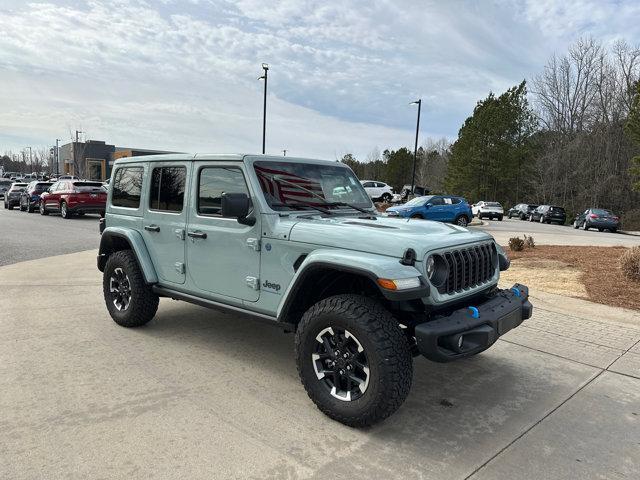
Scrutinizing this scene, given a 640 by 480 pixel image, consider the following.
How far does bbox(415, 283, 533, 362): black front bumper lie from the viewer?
2957 mm

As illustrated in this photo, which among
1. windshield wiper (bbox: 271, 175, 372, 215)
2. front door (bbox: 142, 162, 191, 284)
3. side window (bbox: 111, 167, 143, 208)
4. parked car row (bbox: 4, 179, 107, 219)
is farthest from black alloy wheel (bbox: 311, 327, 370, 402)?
parked car row (bbox: 4, 179, 107, 219)

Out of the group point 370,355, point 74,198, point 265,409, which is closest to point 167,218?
point 265,409

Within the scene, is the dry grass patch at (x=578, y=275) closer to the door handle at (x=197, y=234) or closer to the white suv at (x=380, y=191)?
the door handle at (x=197, y=234)

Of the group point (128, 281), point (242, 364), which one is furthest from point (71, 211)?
point (242, 364)

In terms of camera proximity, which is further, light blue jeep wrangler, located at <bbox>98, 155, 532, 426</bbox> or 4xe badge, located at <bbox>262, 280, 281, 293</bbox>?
4xe badge, located at <bbox>262, 280, 281, 293</bbox>

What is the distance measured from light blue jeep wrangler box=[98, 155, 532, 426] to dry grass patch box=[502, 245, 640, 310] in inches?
164

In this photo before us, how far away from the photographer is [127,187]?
17.2 feet

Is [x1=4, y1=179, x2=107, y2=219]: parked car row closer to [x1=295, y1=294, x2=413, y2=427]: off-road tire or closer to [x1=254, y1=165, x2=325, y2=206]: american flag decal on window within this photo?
[x1=254, y1=165, x2=325, y2=206]: american flag decal on window

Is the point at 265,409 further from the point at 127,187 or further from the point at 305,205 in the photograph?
the point at 127,187

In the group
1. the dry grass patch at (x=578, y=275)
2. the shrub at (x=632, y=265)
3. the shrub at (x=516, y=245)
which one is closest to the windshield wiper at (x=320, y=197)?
the dry grass patch at (x=578, y=275)

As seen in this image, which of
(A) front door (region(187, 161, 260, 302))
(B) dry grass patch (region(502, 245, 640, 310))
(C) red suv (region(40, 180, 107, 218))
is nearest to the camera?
(A) front door (region(187, 161, 260, 302))

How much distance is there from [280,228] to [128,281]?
223 centimetres

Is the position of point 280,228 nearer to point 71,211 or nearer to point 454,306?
point 454,306

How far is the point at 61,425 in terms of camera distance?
3.10m
